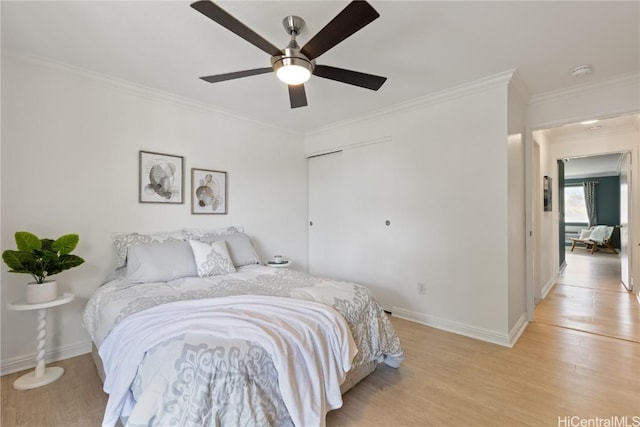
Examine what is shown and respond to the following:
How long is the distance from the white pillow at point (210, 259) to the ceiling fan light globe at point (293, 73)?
5.71ft

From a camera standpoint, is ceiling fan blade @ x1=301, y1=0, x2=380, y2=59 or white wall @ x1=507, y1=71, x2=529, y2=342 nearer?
ceiling fan blade @ x1=301, y1=0, x2=380, y2=59

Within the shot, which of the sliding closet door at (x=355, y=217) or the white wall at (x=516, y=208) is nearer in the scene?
the white wall at (x=516, y=208)

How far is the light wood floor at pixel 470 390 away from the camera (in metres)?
1.74

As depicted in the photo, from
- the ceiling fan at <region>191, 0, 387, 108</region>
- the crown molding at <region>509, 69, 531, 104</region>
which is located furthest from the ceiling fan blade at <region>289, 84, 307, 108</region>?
the crown molding at <region>509, 69, 531, 104</region>

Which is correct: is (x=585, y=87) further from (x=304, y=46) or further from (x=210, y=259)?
(x=210, y=259)

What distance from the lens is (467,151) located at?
2953 mm

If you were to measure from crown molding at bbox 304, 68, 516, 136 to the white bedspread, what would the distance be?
2.60 m

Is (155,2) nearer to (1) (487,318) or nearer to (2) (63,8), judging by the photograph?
(2) (63,8)

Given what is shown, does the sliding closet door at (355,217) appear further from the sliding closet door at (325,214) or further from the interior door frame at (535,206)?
the interior door frame at (535,206)

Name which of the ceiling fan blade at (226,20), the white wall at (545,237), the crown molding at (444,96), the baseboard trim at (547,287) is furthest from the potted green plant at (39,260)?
the baseboard trim at (547,287)

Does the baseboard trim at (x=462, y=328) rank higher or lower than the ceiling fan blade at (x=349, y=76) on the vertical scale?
lower

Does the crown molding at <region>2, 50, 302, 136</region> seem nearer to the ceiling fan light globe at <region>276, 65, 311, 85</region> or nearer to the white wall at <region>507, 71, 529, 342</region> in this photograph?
the ceiling fan light globe at <region>276, 65, 311, 85</region>

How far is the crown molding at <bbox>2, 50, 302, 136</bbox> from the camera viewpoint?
2379 mm

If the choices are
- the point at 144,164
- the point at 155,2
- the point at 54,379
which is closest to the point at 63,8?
the point at 155,2
